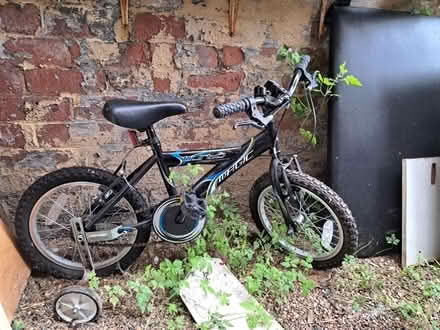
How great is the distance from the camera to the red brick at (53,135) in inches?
68.1

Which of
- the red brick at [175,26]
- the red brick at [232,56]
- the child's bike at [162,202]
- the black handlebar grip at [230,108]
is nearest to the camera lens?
the black handlebar grip at [230,108]

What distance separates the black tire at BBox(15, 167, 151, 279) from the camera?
157cm

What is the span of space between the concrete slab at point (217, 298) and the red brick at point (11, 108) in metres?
1.23

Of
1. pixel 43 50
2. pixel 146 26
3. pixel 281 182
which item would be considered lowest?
pixel 281 182

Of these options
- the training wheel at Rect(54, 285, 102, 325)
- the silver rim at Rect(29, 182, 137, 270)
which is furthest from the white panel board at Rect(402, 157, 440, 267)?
the training wheel at Rect(54, 285, 102, 325)

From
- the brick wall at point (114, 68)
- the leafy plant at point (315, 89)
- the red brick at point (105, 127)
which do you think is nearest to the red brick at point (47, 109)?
the brick wall at point (114, 68)

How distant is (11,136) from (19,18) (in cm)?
59

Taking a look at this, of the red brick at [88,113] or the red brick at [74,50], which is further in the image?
the red brick at [88,113]

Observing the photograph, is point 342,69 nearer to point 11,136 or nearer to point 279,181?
point 279,181

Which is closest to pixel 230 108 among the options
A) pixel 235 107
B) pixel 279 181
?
pixel 235 107

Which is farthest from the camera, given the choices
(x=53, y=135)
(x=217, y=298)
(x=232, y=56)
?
(x=232, y=56)

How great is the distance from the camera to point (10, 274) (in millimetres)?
1540

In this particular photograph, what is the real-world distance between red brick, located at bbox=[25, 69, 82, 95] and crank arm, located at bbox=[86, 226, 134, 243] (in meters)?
0.75

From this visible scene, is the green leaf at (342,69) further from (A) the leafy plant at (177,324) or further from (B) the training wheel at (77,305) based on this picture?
(B) the training wheel at (77,305)
